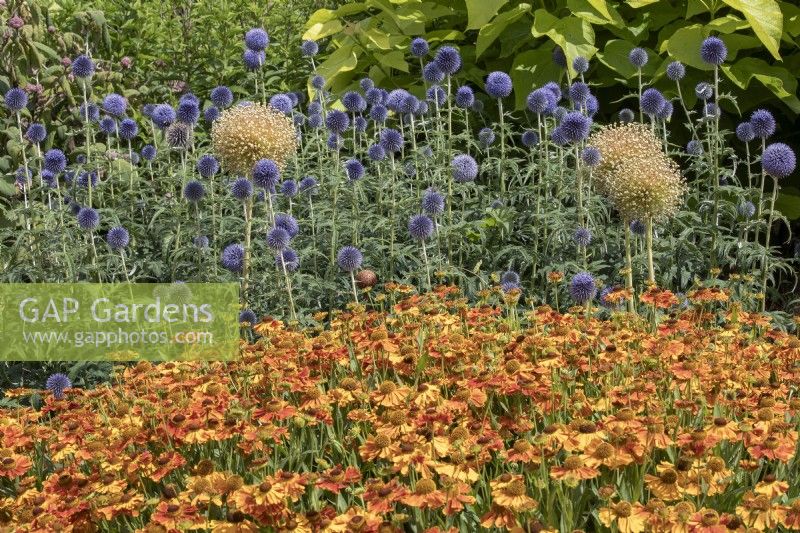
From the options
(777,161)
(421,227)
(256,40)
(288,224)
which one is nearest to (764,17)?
(777,161)

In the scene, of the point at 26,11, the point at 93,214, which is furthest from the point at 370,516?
the point at 26,11

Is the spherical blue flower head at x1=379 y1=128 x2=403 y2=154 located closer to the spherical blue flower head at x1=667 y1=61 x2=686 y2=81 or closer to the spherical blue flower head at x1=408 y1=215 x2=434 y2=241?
the spherical blue flower head at x1=408 y1=215 x2=434 y2=241

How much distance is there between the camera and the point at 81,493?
8.12ft

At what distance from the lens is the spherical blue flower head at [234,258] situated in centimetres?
436

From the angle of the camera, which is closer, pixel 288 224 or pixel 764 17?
pixel 288 224

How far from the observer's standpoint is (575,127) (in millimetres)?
4539

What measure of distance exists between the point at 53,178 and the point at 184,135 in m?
0.68

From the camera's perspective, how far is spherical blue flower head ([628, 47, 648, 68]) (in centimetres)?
528

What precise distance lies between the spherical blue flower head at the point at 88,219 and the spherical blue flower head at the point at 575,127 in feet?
6.61

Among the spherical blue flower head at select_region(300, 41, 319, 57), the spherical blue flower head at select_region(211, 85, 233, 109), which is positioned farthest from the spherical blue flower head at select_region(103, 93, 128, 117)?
the spherical blue flower head at select_region(300, 41, 319, 57)

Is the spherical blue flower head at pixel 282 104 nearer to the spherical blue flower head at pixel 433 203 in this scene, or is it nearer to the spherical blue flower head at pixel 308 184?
Result: the spherical blue flower head at pixel 308 184

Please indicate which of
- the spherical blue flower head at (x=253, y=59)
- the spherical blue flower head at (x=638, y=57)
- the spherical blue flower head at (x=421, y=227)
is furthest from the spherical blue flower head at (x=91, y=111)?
the spherical blue flower head at (x=638, y=57)

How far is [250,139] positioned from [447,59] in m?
1.22

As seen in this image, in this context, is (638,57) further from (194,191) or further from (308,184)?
(194,191)
